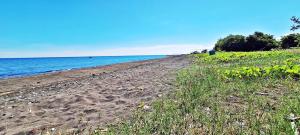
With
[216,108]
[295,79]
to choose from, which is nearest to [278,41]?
[295,79]

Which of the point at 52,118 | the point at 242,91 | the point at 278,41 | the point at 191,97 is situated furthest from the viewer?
the point at 278,41

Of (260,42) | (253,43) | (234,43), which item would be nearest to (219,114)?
(260,42)

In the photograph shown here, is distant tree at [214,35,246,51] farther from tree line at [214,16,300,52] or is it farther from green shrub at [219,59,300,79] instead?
green shrub at [219,59,300,79]

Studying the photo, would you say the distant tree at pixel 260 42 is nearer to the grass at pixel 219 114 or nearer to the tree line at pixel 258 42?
the tree line at pixel 258 42

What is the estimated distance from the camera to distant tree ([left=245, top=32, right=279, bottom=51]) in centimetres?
6694

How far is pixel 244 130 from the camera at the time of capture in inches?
164

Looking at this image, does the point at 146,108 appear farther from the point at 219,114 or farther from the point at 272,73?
the point at 272,73

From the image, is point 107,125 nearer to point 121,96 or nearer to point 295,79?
point 121,96

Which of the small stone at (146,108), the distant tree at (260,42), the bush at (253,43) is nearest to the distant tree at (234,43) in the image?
the bush at (253,43)

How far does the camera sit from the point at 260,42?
67.1 meters

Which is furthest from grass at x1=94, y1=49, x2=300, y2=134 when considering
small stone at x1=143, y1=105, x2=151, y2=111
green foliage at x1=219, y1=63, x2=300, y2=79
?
green foliage at x1=219, y1=63, x2=300, y2=79

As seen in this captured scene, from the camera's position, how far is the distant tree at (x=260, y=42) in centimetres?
6694

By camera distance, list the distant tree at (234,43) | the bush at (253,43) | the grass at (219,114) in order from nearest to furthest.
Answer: the grass at (219,114), the bush at (253,43), the distant tree at (234,43)

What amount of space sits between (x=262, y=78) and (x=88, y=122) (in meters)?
5.87
